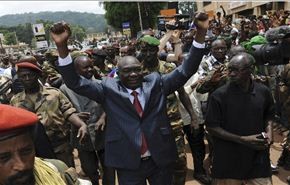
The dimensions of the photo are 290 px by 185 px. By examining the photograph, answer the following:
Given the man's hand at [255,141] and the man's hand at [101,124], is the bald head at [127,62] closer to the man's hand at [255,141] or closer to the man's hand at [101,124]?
the man's hand at [101,124]

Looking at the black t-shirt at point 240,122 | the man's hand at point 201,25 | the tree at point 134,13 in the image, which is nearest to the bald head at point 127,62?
the man's hand at point 201,25

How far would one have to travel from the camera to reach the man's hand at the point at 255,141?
3.19 metres

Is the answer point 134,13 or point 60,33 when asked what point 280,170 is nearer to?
point 60,33

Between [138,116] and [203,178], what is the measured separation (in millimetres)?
2191

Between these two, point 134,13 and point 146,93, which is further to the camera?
point 134,13

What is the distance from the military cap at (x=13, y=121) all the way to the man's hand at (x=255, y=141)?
1971 mm

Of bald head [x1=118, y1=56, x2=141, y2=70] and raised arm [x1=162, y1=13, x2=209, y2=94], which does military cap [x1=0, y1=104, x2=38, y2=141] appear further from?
raised arm [x1=162, y1=13, x2=209, y2=94]

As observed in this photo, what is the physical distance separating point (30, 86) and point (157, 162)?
1.45 metres

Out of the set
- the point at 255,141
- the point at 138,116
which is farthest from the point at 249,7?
the point at 138,116

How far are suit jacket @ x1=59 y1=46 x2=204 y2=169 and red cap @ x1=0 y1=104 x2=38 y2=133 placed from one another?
131cm

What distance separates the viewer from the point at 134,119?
3158mm

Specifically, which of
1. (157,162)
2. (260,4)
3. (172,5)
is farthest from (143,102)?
(260,4)

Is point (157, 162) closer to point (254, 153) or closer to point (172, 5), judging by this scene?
point (254, 153)

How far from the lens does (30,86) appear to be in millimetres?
3736
